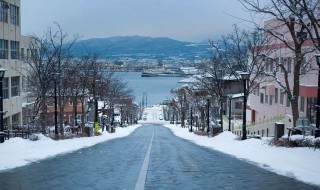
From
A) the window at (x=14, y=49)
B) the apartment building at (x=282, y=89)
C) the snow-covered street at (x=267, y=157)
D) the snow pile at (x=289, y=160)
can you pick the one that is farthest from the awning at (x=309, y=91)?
the window at (x=14, y=49)

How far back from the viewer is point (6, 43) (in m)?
38.3

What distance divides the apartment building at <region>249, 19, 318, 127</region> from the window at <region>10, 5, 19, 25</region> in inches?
903

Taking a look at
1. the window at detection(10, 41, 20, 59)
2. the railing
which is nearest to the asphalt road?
the railing

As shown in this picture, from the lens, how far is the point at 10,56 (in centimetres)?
3947

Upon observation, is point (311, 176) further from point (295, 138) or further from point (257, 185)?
point (295, 138)

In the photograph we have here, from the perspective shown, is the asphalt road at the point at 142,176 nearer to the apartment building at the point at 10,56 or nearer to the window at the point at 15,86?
the apartment building at the point at 10,56

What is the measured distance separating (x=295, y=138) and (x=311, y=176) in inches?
211

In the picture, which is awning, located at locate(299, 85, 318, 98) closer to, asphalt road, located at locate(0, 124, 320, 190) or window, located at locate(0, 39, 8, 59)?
asphalt road, located at locate(0, 124, 320, 190)

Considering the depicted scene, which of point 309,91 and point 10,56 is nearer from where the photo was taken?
point 309,91

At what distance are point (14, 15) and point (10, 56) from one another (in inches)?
166

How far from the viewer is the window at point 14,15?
39.8 meters

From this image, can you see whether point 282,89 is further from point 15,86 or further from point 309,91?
point 15,86

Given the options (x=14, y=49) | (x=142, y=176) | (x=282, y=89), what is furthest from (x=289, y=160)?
(x=14, y=49)

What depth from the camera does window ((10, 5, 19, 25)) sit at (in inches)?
1569
